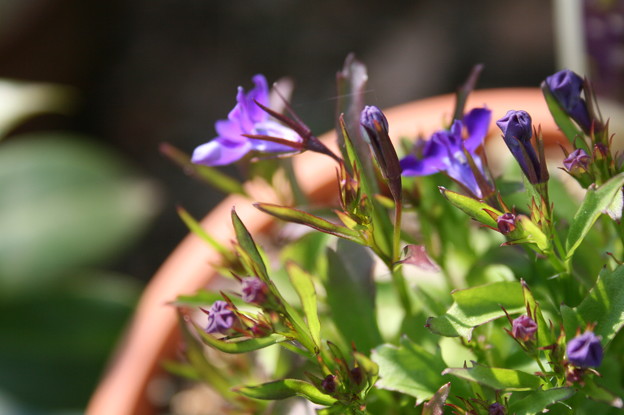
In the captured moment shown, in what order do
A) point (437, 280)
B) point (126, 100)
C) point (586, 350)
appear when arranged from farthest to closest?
point (126, 100)
point (437, 280)
point (586, 350)

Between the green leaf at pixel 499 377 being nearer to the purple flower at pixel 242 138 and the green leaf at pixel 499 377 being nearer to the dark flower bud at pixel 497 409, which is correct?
the dark flower bud at pixel 497 409

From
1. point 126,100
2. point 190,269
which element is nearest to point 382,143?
point 190,269

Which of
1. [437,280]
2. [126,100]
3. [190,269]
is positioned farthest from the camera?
[126,100]

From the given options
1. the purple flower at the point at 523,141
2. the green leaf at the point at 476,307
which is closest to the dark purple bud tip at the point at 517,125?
the purple flower at the point at 523,141

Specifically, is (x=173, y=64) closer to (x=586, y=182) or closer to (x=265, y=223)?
(x=265, y=223)

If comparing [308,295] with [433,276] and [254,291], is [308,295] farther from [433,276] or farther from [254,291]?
[433,276]

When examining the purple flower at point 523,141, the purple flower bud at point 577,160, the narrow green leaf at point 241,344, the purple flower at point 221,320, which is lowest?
the narrow green leaf at point 241,344

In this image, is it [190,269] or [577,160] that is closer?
[577,160]
